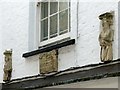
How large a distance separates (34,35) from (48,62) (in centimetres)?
97

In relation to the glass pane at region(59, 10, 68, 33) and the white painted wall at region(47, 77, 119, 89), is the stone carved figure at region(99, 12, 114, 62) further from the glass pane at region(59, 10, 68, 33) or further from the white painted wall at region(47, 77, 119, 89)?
the glass pane at region(59, 10, 68, 33)

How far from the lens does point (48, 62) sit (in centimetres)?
643

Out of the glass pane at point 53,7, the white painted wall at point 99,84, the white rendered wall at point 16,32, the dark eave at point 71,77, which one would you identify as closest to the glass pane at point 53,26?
the glass pane at point 53,7

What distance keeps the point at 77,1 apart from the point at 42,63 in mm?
1210

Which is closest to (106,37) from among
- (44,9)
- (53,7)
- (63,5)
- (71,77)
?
(71,77)

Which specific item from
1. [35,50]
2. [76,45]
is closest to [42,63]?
[35,50]

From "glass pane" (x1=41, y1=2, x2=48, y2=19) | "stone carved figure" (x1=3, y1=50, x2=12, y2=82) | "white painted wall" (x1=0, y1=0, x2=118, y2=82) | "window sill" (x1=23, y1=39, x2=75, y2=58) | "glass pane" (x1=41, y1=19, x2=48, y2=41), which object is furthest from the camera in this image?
"stone carved figure" (x1=3, y1=50, x2=12, y2=82)

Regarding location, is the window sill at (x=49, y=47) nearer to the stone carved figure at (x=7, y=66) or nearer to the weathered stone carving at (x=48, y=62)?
the weathered stone carving at (x=48, y=62)

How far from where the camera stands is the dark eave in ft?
16.7

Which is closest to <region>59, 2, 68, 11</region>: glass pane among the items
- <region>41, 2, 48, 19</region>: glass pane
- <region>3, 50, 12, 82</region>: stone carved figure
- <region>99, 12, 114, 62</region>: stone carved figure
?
<region>41, 2, 48, 19</region>: glass pane

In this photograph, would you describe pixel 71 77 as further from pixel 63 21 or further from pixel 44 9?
pixel 44 9

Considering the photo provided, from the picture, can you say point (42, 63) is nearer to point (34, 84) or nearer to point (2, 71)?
point (34, 84)

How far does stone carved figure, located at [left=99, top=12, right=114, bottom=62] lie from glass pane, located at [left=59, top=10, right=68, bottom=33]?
120 cm

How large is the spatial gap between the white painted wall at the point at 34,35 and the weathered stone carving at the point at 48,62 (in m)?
0.08
